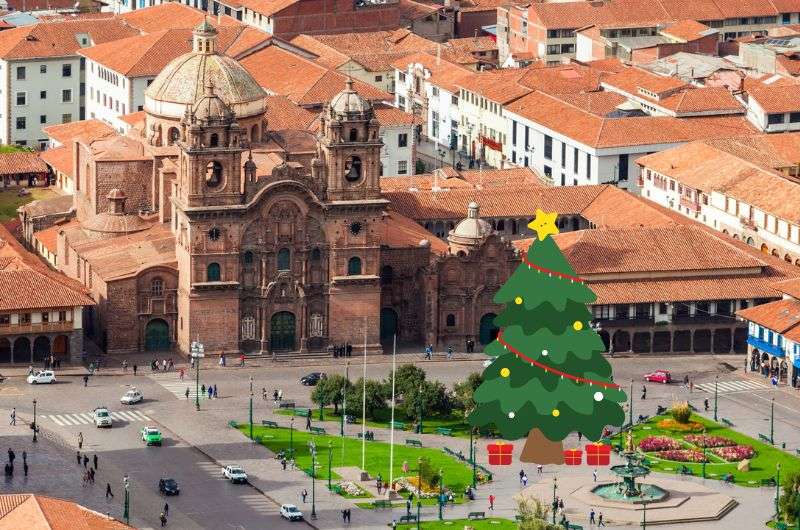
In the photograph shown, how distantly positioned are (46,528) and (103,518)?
840 centimetres

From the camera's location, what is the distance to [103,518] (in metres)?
196

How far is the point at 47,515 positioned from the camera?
190 metres

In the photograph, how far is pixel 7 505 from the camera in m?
192

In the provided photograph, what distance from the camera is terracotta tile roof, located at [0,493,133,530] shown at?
18888 cm

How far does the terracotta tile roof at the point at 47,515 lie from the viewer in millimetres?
188875

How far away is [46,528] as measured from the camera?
187750mm

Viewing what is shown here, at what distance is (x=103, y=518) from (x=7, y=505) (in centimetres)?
642
